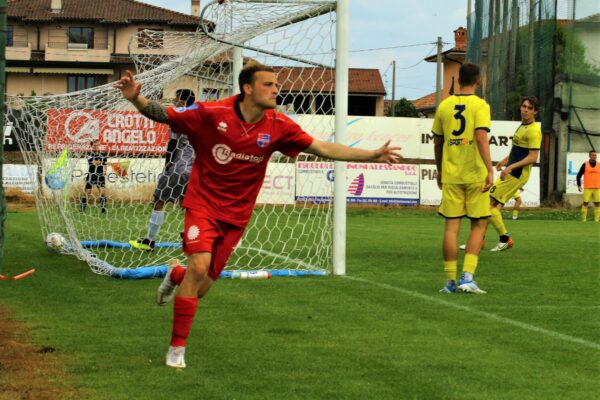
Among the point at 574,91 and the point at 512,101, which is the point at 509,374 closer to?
the point at 574,91

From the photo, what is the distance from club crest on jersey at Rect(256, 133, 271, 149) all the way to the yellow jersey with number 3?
351 cm

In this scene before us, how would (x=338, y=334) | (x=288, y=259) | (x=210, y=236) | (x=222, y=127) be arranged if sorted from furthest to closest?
(x=288, y=259)
(x=338, y=334)
(x=222, y=127)
(x=210, y=236)

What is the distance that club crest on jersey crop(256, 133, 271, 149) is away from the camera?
6.57m

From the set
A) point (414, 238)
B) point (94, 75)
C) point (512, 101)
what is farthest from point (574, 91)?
point (94, 75)

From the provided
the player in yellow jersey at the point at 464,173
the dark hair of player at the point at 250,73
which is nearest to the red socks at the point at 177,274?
the dark hair of player at the point at 250,73

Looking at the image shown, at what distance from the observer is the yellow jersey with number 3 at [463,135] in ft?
31.7

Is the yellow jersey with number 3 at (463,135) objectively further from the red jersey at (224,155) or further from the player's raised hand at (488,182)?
the red jersey at (224,155)

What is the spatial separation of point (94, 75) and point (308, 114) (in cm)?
6736

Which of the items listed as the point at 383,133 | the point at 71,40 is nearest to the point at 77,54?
the point at 71,40

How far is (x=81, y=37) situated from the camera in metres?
79.3

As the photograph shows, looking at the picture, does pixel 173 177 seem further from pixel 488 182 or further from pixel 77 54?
pixel 77 54

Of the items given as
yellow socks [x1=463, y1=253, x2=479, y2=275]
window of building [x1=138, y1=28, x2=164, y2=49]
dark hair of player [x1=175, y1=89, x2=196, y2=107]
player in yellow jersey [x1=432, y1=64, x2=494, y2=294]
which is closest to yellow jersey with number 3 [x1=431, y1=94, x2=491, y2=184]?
player in yellow jersey [x1=432, y1=64, x2=494, y2=294]

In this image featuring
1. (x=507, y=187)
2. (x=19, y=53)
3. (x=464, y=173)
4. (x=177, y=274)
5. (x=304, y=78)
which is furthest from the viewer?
(x=19, y=53)

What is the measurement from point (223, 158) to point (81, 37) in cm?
7594
